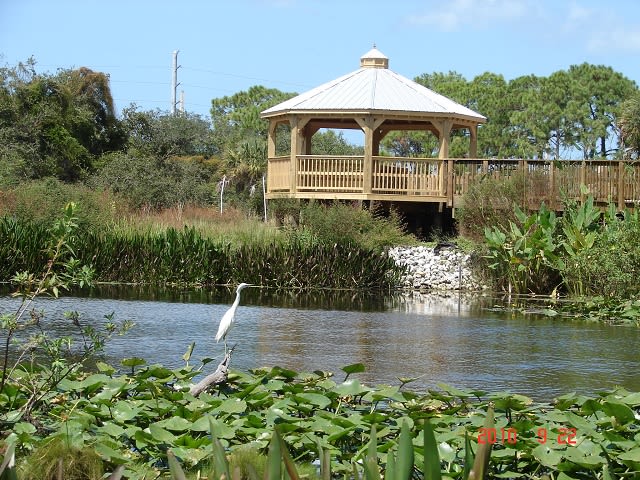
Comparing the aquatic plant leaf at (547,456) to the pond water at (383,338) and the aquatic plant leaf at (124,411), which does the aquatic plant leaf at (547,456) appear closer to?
the aquatic plant leaf at (124,411)

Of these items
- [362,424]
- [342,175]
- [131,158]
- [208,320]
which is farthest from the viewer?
[131,158]

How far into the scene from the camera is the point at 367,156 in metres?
30.1

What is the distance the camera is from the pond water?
11078mm

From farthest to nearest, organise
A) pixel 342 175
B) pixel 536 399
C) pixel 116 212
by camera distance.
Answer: pixel 342 175 < pixel 116 212 < pixel 536 399

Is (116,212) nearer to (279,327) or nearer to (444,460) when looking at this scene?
(279,327)

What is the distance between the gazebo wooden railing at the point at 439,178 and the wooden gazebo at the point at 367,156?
0.09 feet

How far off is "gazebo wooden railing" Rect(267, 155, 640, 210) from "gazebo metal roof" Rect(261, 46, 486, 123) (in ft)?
4.75

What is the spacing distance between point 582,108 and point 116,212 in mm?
45157

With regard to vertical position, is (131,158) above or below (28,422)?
above

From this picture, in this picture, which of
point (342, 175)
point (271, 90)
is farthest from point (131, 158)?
point (271, 90)

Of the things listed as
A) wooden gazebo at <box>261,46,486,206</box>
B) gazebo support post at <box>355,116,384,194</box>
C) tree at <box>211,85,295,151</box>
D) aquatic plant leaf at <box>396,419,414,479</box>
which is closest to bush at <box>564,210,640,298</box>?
wooden gazebo at <box>261,46,486,206</box>

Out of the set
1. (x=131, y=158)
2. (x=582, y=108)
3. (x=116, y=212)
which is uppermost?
(x=582, y=108)

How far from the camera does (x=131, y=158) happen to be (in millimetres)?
40062

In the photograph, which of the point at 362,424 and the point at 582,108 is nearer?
the point at 362,424
